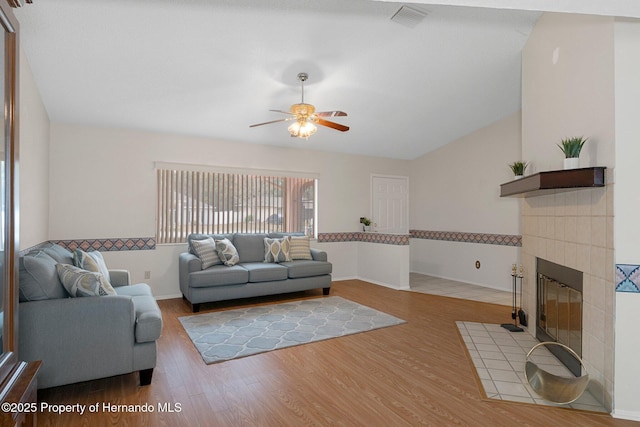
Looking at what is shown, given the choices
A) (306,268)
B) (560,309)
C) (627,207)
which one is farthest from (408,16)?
(306,268)

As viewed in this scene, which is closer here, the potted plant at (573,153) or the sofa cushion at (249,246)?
the potted plant at (573,153)

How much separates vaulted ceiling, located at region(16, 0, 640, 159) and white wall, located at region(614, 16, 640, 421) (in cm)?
47

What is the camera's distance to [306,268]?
5230 mm

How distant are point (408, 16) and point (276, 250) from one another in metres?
3.57

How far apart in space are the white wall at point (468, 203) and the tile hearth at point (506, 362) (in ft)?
7.97

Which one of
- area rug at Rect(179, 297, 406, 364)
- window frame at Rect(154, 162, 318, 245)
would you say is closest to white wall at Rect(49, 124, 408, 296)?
window frame at Rect(154, 162, 318, 245)

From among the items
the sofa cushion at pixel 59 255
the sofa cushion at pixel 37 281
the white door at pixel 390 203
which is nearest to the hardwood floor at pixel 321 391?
the sofa cushion at pixel 37 281

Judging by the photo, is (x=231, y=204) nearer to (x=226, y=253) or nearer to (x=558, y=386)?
(x=226, y=253)


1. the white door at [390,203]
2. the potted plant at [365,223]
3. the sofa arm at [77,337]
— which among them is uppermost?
the white door at [390,203]

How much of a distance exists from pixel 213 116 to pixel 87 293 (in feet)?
9.61

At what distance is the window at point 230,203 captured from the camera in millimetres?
5223

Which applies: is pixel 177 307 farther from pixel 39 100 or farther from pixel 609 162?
pixel 609 162

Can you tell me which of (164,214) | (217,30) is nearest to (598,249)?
(217,30)

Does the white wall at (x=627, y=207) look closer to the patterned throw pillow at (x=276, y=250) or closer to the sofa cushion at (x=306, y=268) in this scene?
the sofa cushion at (x=306, y=268)
